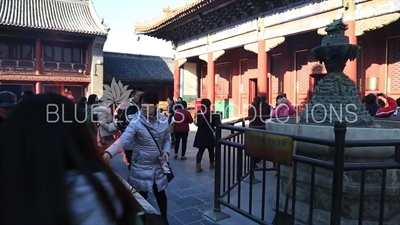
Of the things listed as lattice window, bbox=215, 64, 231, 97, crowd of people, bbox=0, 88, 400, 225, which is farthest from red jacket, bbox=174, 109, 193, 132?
lattice window, bbox=215, 64, 231, 97

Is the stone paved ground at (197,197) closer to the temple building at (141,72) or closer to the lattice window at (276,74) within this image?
the lattice window at (276,74)

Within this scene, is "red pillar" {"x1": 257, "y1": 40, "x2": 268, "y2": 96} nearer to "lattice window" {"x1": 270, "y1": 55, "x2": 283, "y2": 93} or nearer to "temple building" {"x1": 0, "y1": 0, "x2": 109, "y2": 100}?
"lattice window" {"x1": 270, "y1": 55, "x2": 283, "y2": 93}

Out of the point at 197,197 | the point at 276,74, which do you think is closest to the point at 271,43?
the point at 276,74

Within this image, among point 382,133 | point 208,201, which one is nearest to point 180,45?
point 208,201

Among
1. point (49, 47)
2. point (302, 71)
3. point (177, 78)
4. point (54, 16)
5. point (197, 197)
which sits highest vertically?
point (54, 16)

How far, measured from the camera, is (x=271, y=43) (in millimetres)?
10227

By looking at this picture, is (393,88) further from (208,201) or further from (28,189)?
(28,189)

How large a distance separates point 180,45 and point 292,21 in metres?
7.92

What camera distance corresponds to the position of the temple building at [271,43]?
8156 millimetres

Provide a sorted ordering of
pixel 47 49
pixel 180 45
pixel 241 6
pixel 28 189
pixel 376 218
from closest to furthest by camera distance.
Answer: pixel 28 189 < pixel 376 218 < pixel 241 6 < pixel 180 45 < pixel 47 49

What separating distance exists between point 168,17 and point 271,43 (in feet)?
19.2

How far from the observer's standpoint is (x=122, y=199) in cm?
98

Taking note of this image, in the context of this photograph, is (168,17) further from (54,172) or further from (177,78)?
(54,172)

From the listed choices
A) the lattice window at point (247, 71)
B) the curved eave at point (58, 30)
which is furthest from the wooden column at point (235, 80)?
the curved eave at point (58, 30)
